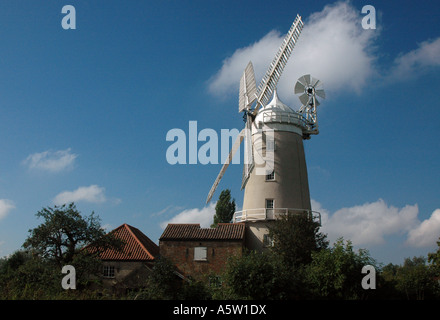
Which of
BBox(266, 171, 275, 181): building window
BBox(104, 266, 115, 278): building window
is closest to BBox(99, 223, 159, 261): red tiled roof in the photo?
BBox(104, 266, 115, 278): building window

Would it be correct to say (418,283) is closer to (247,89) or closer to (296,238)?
(296,238)

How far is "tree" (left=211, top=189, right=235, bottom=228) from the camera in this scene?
151ft

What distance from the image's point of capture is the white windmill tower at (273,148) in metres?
33.4

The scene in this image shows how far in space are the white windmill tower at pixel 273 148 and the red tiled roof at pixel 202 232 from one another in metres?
1.45

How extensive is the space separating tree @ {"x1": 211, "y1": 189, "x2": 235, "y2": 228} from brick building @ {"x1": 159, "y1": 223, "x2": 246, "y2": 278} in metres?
13.0

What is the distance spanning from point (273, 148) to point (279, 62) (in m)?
8.87

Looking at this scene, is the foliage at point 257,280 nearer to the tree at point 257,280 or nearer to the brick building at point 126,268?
the tree at point 257,280

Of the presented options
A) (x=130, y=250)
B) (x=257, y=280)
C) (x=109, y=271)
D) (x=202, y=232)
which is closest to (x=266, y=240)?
(x=202, y=232)

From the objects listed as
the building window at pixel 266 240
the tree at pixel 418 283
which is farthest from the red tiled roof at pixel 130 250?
the tree at pixel 418 283

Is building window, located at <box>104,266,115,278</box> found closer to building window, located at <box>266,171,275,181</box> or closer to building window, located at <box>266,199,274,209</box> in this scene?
building window, located at <box>266,199,274,209</box>

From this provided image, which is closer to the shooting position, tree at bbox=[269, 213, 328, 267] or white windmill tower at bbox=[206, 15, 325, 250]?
tree at bbox=[269, 213, 328, 267]

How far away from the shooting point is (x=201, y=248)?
105 feet
